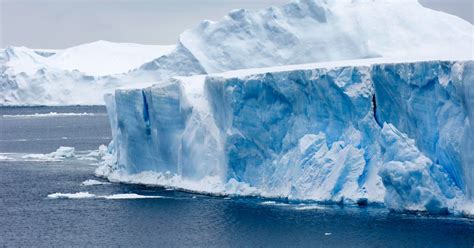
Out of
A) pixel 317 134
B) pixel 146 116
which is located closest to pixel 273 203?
pixel 317 134

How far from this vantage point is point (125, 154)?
111 feet

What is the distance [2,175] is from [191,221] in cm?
1466

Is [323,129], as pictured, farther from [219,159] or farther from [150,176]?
[150,176]

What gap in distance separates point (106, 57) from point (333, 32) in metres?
68.4

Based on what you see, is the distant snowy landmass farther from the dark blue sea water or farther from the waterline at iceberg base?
the dark blue sea water

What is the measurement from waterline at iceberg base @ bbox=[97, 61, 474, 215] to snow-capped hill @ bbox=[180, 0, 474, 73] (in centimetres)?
2448

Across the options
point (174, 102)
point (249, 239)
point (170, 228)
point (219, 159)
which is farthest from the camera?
point (174, 102)

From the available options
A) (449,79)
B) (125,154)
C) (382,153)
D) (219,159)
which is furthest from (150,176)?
(449,79)

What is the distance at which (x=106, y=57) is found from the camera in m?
121

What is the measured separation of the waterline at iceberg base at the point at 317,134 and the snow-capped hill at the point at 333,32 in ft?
80.3

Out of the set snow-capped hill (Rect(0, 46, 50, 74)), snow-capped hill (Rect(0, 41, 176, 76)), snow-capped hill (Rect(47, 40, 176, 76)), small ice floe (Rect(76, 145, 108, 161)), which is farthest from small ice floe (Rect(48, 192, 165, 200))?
snow-capped hill (Rect(47, 40, 176, 76))

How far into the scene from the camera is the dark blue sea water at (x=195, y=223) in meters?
22.1

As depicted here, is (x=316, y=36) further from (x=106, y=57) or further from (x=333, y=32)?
(x=106, y=57)

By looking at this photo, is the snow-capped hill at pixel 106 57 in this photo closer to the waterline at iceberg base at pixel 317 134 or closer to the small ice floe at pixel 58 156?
the small ice floe at pixel 58 156
